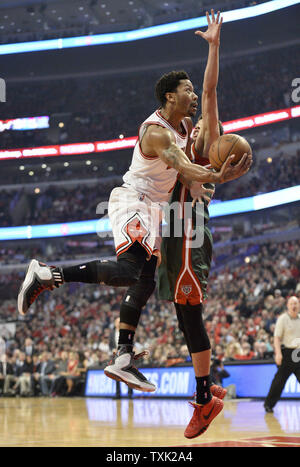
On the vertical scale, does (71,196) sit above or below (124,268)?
above

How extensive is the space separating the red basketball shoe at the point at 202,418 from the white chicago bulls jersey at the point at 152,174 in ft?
5.76

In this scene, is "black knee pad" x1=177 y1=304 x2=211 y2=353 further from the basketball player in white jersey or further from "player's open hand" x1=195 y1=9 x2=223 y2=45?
"player's open hand" x1=195 y1=9 x2=223 y2=45

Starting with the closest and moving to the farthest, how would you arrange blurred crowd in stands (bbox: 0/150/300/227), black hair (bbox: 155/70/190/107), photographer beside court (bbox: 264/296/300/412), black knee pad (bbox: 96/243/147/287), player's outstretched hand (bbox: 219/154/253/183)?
1. player's outstretched hand (bbox: 219/154/253/183)
2. black knee pad (bbox: 96/243/147/287)
3. black hair (bbox: 155/70/190/107)
4. photographer beside court (bbox: 264/296/300/412)
5. blurred crowd in stands (bbox: 0/150/300/227)

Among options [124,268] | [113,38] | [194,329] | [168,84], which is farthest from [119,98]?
[124,268]

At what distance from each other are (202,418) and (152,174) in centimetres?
205

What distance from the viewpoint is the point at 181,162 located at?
488cm

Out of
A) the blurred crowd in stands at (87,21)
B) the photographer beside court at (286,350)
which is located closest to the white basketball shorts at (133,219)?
the photographer beside court at (286,350)

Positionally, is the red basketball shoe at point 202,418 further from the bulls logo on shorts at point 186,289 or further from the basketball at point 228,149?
the basketball at point 228,149

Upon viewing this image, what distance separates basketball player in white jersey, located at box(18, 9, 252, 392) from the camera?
5074 millimetres

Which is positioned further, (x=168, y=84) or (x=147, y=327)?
(x=147, y=327)

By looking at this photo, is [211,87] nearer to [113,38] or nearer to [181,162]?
[181,162]

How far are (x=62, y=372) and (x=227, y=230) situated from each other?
15.9 meters

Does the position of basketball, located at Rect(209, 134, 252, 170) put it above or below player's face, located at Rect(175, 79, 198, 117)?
below

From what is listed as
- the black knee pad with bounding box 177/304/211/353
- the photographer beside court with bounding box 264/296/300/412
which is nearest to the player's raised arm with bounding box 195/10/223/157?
the black knee pad with bounding box 177/304/211/353
